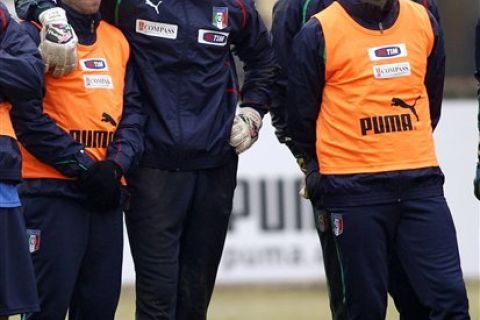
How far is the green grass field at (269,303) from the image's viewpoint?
11047 mm

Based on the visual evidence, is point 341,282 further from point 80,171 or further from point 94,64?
point 94,64

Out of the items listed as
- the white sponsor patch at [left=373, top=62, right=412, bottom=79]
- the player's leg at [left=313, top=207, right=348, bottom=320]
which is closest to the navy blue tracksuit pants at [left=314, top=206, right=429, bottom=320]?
the player's leg at [left=313, top=207, right=348, bottom=320]

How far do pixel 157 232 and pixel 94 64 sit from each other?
81 centimetres

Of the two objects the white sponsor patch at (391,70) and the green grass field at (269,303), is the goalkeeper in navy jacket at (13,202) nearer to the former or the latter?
the white sponsor patch at (391,70)

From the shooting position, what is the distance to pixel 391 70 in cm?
693

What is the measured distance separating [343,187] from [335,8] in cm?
81

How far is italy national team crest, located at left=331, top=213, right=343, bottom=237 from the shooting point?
6938 mm

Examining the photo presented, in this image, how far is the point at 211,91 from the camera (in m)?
7.16

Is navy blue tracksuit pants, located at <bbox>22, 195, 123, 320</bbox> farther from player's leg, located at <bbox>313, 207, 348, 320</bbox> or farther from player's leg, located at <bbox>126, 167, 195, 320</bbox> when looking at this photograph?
player's leg, located at <bbox>313, 207, 348, 320</bbox>

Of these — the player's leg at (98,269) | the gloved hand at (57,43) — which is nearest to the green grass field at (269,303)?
the player's leg at (98,269)

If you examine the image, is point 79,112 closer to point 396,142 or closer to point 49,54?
point 49,54

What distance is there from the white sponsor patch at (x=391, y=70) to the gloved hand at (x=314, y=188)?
0.53 m

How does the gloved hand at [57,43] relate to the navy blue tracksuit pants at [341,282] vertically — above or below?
above

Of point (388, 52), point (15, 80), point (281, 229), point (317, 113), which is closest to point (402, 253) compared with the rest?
point (317, 113)
